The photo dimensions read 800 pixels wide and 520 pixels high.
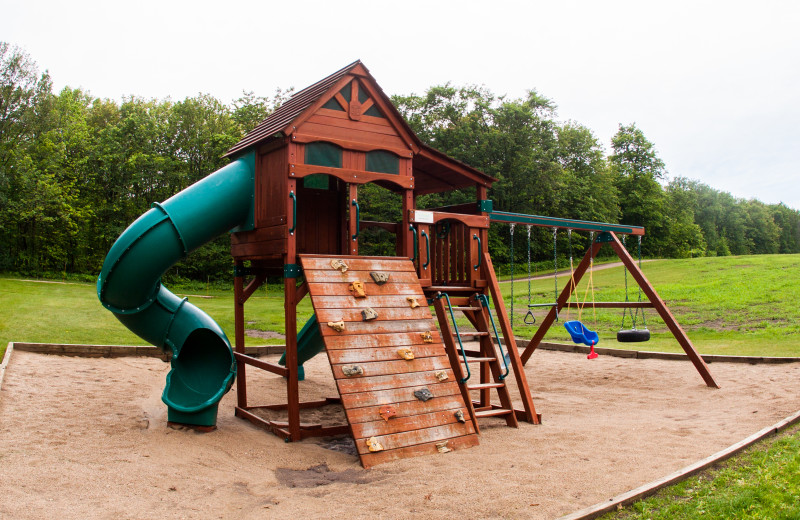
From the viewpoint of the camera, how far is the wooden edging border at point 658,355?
11227 millimetres

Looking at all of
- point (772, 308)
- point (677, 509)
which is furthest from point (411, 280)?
point (772, 308)

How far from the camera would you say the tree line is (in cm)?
3100

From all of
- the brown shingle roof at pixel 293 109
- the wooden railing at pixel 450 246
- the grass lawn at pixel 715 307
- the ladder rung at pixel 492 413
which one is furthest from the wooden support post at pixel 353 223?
the grass lawn at pixel 715 307

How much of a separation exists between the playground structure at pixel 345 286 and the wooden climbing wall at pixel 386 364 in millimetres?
15

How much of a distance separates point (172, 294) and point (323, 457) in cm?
308

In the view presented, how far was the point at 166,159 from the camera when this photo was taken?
109 ft

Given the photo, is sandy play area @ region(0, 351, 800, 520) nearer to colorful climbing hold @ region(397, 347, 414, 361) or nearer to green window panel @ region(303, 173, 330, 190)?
colorful climbing hold @ region(397, 347, 414, 361)

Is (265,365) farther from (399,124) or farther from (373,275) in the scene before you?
(399,124)

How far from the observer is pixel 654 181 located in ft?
183

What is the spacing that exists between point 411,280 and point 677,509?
13.6 ft

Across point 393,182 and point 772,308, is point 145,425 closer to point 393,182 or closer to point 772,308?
point 393,182

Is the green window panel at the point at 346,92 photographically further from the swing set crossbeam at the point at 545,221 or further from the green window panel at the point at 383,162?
the swing set crossbeam at the point at 545,221

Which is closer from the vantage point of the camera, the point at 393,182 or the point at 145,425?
the point at 145,425

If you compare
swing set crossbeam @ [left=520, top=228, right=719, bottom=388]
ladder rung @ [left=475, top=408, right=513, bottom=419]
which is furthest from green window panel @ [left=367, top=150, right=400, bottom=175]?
swing set crossbeam @ [left=520, top=228, right=719, bottom=388]
